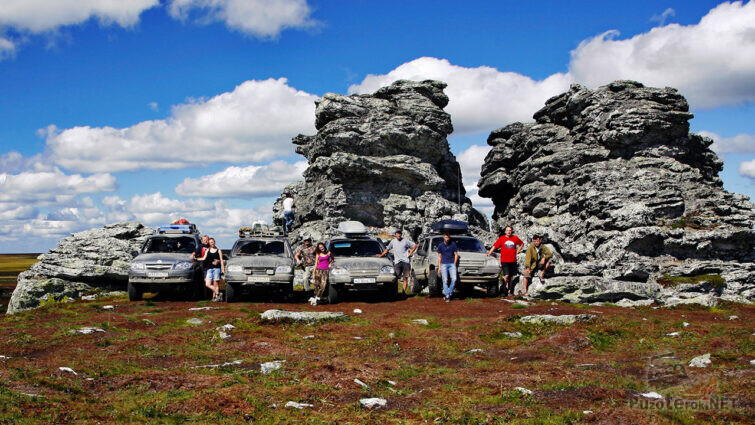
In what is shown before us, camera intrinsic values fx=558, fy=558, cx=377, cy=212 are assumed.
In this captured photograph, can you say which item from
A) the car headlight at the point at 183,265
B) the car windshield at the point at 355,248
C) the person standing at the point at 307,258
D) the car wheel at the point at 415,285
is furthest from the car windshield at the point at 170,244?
the car wheel at the point at 415,285

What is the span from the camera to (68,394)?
684 centimetres

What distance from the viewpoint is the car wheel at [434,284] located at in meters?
19.4

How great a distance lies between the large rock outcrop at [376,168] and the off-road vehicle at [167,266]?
16226mm

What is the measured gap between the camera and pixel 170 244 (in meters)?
19.7

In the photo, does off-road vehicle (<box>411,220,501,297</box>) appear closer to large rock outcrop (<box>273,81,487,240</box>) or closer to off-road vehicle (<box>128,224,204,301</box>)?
off-road vehicle (<box>128,224,204,301</box>)

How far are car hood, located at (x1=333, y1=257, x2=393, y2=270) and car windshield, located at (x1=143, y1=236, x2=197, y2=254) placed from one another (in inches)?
216

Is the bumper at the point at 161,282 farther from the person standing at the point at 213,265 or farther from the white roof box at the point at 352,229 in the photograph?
the white roof box at the point at 352,229

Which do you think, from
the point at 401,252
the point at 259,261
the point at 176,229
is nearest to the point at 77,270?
the point at 176,229

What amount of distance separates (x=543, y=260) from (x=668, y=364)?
10.5 metres

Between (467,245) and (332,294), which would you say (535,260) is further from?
(332,294)

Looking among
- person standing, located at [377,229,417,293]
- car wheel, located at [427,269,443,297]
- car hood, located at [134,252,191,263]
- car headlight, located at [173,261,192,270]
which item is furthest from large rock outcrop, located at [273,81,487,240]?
car headlight, located at [173,261,192,270]

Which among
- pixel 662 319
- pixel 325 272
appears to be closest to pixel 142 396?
pixel 325 272

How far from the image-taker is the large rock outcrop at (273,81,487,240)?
122 ft

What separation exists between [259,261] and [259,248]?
1170 millimetres
